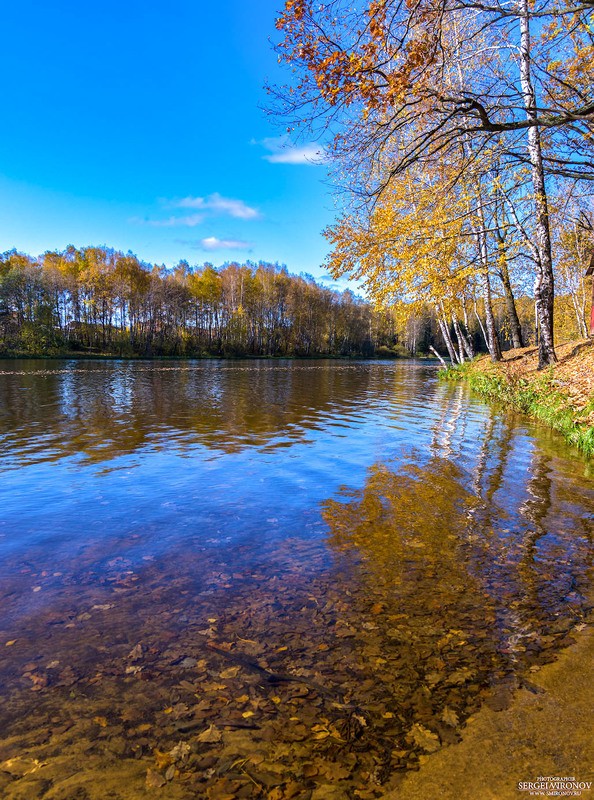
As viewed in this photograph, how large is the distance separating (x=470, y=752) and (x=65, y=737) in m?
2.12

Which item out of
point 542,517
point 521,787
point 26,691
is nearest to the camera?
point 521,787

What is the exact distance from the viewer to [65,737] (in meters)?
2.31

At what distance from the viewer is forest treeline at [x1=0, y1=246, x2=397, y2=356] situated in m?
62.6

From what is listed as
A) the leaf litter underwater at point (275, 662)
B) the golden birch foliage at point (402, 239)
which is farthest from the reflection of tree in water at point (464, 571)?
the golden birch foliage at point (402, 239)

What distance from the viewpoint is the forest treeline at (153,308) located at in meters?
62.6

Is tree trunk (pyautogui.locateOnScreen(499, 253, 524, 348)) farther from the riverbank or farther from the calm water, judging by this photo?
the riverbank

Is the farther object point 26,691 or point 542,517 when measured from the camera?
point 542,517

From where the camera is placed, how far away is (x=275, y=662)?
287cm

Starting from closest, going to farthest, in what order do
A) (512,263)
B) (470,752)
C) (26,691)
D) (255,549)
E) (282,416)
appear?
(470,752)
(26,691)
(255,549)
(282,416)
(512,263)

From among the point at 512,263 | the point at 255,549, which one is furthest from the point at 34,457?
the point at 512,263

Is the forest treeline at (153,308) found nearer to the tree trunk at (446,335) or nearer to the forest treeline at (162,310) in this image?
the forest treeline at (162,310)

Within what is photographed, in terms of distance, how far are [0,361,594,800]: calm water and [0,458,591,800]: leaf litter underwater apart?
13mm

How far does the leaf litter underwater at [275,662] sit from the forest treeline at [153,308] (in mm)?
63264

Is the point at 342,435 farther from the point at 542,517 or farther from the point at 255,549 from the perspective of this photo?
the point at 255,549
